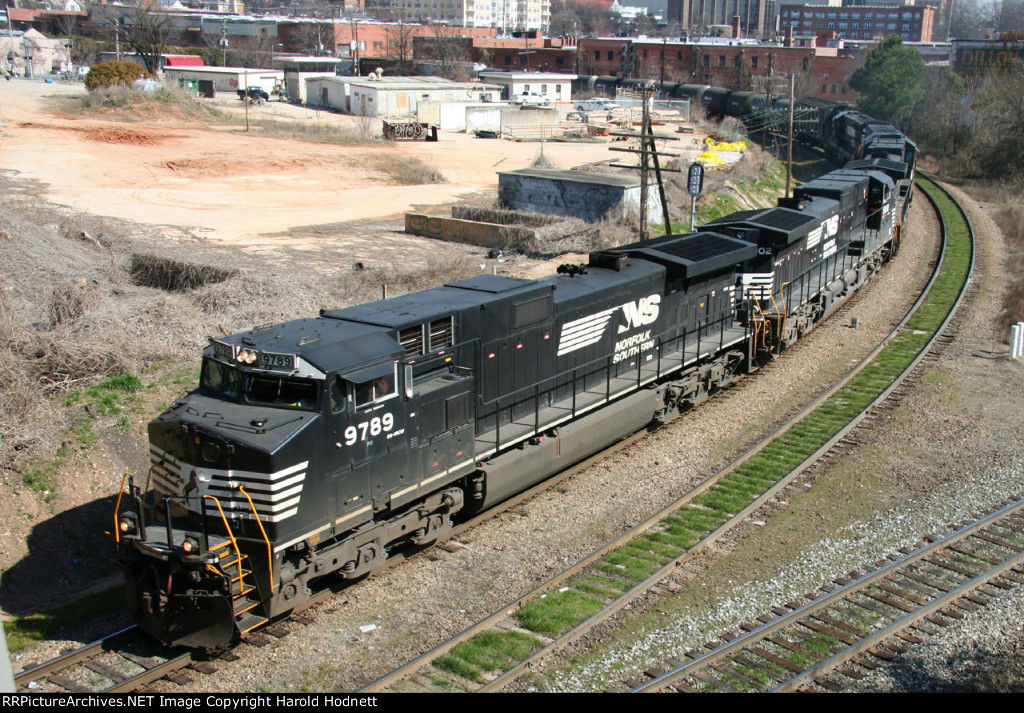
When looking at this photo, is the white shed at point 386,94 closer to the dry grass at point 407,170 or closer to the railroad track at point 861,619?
the dry grass at point 407,170

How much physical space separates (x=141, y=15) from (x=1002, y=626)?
81434mm

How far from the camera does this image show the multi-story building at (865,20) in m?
166

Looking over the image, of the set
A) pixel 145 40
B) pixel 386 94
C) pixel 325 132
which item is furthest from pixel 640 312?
pixel 145 40

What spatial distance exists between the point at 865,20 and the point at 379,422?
184 m

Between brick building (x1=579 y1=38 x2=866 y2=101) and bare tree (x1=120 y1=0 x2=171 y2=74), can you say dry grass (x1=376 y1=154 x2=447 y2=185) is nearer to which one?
bare tree (x1=120 y1=0 x2=171 y2=74)

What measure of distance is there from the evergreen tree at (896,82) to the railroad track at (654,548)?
190 feet

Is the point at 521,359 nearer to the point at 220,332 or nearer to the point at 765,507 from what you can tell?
the point at 765,507

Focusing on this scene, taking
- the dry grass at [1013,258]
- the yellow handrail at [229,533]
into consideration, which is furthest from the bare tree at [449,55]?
the yellow handrail at [229,533]

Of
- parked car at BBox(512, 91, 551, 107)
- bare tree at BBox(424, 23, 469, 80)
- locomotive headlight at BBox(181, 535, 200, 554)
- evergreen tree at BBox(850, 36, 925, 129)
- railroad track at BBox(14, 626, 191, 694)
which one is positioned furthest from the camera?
bare tree at BBox(424, 23, 469, 80)

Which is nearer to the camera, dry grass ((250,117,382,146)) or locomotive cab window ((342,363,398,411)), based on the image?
locomotive cab window ((342,363,398,411))

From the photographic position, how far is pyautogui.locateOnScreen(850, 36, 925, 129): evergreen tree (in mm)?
70125

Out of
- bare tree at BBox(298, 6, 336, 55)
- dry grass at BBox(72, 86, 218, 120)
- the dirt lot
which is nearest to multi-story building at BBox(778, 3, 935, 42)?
bare tree at BBox(298, 6, 336, 55)

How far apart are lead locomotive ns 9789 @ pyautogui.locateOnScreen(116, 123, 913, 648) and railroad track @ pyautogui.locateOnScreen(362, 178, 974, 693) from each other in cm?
165

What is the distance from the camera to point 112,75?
2447 inches
